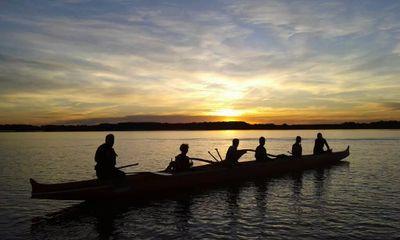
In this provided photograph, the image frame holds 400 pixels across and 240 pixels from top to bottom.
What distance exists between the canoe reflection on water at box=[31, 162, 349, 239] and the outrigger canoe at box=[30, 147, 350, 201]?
0.51 metres

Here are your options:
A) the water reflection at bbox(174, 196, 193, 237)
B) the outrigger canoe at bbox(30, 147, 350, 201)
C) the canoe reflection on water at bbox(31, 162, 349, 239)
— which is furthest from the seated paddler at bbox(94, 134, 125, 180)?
the water reflection at bbox(174, 196, 193, 237)

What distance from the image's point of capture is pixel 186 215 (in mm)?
12469

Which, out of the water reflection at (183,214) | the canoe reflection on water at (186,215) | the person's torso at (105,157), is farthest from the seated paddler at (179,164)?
the person's torso at (105,157)

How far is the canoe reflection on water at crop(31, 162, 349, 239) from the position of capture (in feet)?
34.7

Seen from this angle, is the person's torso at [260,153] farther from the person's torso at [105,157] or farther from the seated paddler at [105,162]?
the person's torso at [105,157]

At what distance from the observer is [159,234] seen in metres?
10.4

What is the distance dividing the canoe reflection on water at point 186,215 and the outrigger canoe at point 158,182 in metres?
0.51

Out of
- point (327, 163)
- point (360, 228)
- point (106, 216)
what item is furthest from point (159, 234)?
point (327, 163)

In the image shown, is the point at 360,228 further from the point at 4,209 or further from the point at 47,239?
the point at 4,209

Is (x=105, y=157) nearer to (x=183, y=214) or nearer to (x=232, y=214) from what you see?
(x=183, y=214)

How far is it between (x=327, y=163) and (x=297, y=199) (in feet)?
44.2

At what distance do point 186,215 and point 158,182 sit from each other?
3.13 m

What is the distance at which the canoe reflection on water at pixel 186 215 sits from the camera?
10584 mm

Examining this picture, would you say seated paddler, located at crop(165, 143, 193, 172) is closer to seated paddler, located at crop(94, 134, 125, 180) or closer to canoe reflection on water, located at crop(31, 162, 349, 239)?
canoe reflection on water, located at crop(31, 162, 349, 239)
